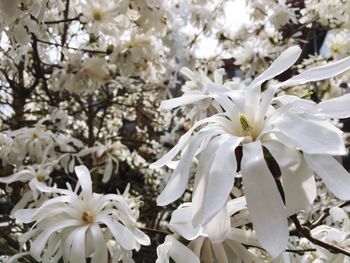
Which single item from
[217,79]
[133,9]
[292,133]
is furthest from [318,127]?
[133,9]

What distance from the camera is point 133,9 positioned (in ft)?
4.29

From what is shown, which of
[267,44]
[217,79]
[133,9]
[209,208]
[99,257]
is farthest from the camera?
[267,44]

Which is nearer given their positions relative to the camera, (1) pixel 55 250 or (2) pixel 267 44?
(1) pixel 55 250

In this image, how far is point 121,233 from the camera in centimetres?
68

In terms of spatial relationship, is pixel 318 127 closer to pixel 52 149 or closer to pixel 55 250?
pixel 55 250

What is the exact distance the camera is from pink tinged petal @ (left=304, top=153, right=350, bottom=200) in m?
0.39

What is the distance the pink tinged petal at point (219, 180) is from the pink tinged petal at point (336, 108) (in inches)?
3.3

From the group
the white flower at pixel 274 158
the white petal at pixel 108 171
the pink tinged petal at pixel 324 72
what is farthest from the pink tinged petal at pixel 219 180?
the white petal at pixel 108 171

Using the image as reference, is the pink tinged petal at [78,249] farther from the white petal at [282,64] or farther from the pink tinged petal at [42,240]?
the white petal at [282,64]

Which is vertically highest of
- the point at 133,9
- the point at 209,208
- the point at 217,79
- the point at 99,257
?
the point at 133,9

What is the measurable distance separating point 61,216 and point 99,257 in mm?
91

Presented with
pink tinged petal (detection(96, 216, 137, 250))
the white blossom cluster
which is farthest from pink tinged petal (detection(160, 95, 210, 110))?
pink tinged petal (detection(96, 216, 137, 250))

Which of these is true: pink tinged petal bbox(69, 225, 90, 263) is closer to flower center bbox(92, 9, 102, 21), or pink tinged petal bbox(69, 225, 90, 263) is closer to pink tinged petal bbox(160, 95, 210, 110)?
pink tinged petal bbox(160, 95, 210, 110)

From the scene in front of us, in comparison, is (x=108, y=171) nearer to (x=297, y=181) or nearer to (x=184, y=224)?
(x=184, y=224)
